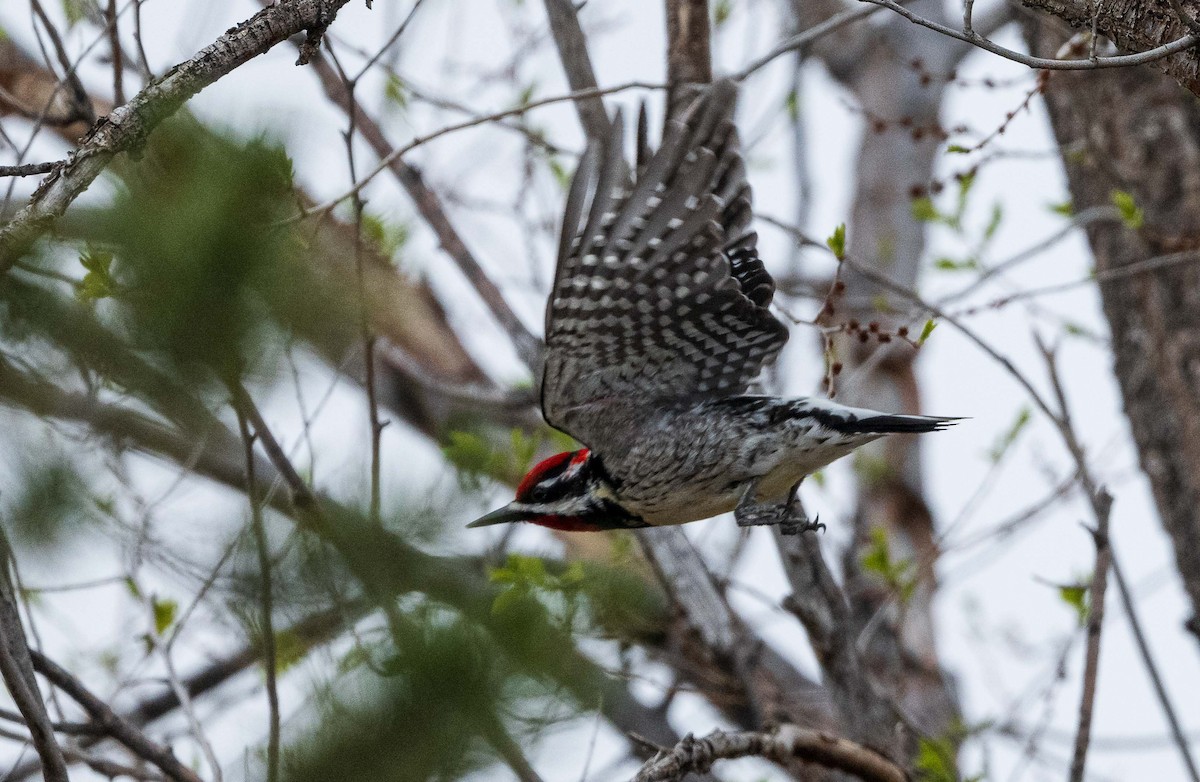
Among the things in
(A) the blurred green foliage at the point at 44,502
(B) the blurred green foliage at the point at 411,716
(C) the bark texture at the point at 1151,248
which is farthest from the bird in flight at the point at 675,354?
(C) the bark texture at the point at 1151,248

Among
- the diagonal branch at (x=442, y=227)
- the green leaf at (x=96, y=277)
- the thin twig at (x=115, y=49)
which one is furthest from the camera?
the diagonal branch at (x=442, y=227)

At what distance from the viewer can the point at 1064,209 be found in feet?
18.9

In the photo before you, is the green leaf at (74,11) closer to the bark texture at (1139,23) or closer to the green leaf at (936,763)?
the bark texture at (1139,23)

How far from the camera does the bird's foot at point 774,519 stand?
377 centimetres

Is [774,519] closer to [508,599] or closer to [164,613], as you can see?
[508,599]

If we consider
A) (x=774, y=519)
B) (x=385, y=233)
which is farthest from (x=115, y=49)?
(x=774, y=519)

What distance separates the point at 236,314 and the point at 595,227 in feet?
4.28

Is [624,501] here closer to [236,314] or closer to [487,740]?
[487,740]

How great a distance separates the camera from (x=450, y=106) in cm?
506

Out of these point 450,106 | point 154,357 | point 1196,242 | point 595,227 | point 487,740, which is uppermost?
point 450,106

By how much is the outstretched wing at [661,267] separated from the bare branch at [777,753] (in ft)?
3.63

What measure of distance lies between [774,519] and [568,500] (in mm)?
773

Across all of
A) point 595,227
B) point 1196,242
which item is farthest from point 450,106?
point 1196,242

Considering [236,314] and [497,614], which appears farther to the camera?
[497,614]
